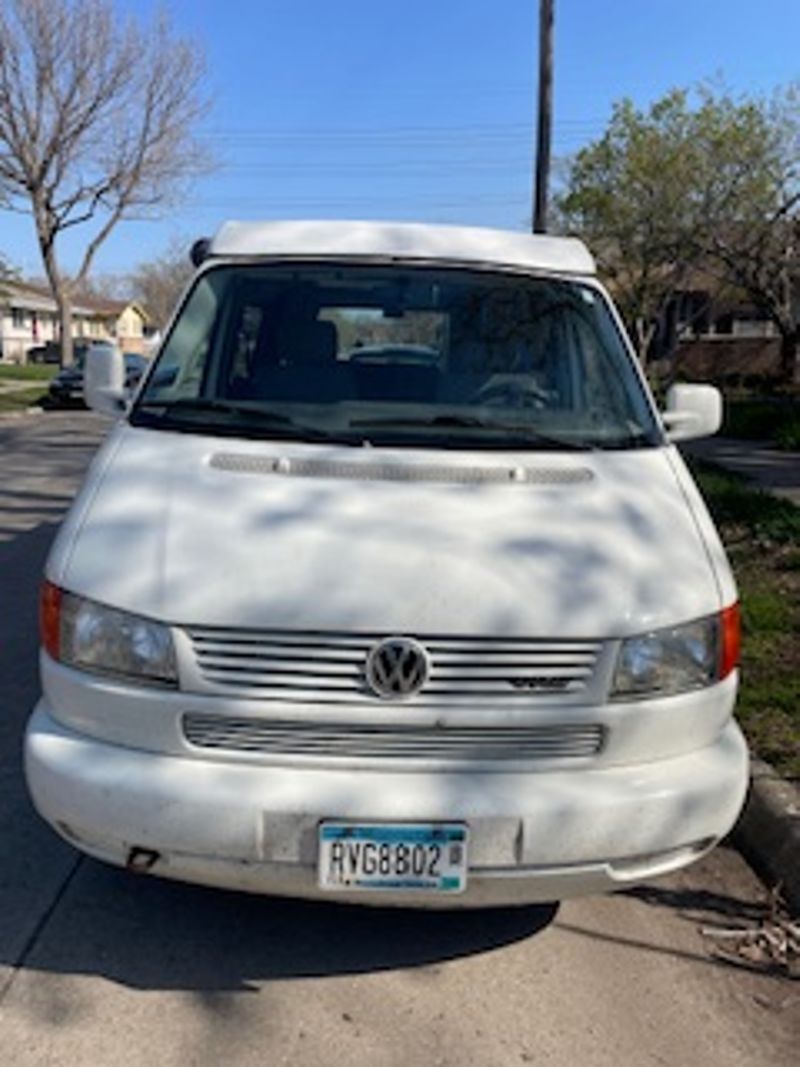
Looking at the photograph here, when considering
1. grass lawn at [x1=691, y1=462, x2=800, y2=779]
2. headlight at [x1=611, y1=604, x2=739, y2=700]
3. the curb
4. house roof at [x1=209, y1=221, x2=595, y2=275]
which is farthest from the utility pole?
headlight at [x1=611, y1=604, x2=739, y2=700]

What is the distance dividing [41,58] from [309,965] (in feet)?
112

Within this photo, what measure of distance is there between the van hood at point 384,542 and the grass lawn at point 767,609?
1.68 meters

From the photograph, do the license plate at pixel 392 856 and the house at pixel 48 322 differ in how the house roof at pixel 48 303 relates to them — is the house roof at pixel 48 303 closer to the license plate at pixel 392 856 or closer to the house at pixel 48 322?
the house at pixel 48 322

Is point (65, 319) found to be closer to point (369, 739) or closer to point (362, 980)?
point (362, 980)

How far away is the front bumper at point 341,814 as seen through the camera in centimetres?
277

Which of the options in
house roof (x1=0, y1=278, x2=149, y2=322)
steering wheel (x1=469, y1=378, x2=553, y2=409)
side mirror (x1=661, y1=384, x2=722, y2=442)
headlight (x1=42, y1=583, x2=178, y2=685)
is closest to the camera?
headlight (x1=42, y1=583, x2=178, y2=685)

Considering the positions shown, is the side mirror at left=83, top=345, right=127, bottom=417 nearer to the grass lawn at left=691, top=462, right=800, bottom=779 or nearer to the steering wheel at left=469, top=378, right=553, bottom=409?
the steering wheel at left=469, top=378, right=553, bottom=409

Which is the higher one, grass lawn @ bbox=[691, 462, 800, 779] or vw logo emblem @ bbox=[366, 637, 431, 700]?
vw logo emblem @ bbox=[366, 637, 431, 700]

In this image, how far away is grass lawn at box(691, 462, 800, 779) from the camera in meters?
4.74

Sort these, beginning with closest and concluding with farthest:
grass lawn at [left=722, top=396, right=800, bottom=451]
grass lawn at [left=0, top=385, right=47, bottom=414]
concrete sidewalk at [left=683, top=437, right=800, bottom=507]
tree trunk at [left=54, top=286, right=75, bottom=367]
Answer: concrete sidewalk at [left=683, top=437, right=800, bottom=507]
grass lawn at [left=722, top=396, right=800, bottom=451]
grass lawn at [left=0, top=385, right=47, bottom=414]
tree trunk at [left=54, top=286, right=75, bottom=367]

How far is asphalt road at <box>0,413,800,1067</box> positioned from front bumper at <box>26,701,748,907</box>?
0.37 meters

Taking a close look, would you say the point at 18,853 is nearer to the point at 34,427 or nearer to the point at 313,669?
the point at 313,669

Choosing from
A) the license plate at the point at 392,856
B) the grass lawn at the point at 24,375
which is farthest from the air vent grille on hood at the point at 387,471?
the grass lawn at the point at 24,375

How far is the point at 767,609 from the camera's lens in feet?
21.0
